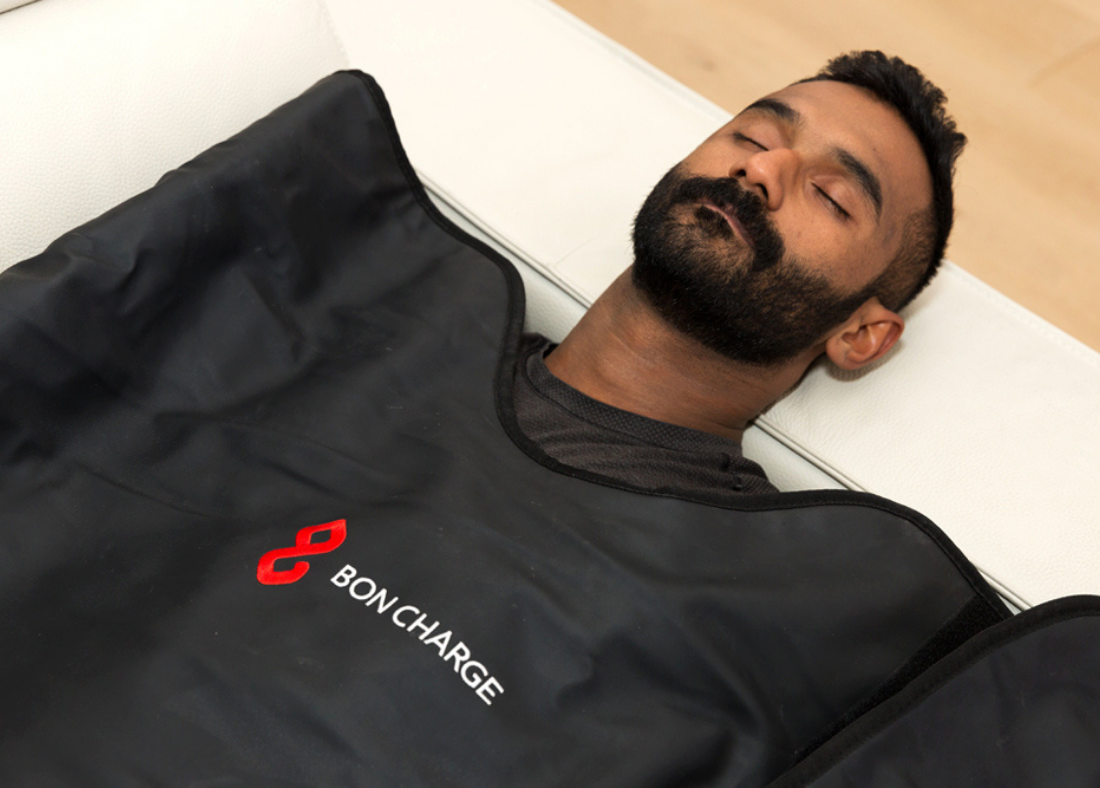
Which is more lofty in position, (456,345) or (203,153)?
(203,153)

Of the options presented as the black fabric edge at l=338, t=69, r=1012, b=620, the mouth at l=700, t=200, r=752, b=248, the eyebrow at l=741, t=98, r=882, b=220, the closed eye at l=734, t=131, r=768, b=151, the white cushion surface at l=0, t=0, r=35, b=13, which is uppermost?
the white cushion surface at l=0, t=0, r=35, b=13

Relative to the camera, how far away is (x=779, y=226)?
36.2 inches

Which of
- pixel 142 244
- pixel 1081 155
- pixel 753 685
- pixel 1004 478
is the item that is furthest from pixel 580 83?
pixel 1081 155

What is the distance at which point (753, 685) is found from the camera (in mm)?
746

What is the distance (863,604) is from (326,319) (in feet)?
2.03

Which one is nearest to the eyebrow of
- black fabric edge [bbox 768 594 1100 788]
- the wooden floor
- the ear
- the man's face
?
the man's face

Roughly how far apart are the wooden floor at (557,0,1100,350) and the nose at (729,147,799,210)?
2.24 ft

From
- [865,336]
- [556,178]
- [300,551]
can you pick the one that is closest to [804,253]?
[865,336]

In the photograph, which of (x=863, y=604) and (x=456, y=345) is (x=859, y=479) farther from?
(x=456, y=345)

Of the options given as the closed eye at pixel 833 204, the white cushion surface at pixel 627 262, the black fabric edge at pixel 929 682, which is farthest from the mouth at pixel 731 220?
the black fabric edge at pixel 929 682

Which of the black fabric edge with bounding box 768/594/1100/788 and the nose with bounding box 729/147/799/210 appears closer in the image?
the black fabric edge with bounding box 768/594/1100/788

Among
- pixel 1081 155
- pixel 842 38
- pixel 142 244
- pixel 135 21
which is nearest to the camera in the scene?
pixel 142 244

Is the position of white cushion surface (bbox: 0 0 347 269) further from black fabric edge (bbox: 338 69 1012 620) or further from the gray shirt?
the gray shirt

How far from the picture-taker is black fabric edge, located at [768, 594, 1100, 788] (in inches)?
27.0
